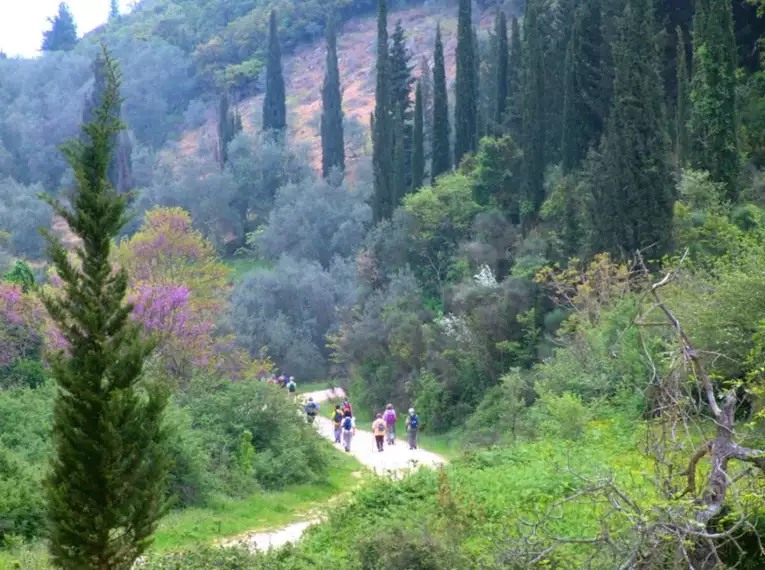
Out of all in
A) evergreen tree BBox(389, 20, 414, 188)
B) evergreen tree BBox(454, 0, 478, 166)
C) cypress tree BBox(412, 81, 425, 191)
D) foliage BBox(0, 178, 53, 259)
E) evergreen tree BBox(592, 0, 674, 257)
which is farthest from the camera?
foliage BBox(0, 178, 53, 259)

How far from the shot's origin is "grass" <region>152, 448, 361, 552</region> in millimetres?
16500

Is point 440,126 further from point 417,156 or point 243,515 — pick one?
point 243,515

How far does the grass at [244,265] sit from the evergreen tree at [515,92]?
20.2m

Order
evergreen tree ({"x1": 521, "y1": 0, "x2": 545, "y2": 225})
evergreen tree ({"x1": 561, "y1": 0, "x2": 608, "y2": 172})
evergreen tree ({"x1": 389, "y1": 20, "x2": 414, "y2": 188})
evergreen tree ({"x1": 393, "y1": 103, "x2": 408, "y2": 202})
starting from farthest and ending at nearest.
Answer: evergreen tree ({"x1": 389, "y1": 20, "x2": 414, "y2": 188})
evergreen tree ({"x1": 393, "y1": 103, "x2": 408, "y2": 202})
evergreen tree ({"x1": 521, "y1": 0, "x2": 545, "y2": 225})
evergreen tree ({"x1": 561, "y1": 0, "x2": 608, "y2": 172})

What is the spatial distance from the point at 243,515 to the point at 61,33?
105 metres

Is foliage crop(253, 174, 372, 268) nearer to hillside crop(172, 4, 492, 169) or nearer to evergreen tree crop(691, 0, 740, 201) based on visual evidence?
hillside crop(172, 4, 492, 169)

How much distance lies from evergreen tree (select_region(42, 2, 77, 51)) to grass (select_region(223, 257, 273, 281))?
198ft

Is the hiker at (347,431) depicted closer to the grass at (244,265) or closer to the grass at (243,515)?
the grass at (243,515)

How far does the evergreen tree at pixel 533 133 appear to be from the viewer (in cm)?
3600

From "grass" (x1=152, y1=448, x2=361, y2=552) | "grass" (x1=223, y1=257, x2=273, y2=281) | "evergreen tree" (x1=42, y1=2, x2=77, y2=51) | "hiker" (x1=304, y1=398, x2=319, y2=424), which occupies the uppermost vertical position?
"evergreen tree" (x1=42, y1=2, x2=77, y2=51)

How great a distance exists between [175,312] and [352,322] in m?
13.8

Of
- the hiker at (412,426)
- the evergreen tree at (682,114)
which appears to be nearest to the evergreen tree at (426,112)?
the evergreen tree at (682,114)

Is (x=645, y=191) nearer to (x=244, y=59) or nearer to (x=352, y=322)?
(x=352, y=322)

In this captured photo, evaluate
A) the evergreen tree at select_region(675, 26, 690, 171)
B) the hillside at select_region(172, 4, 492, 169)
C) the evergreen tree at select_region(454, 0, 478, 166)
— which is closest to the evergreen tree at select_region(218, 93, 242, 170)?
the hillside at select_region(172, 4, 492, 169)
